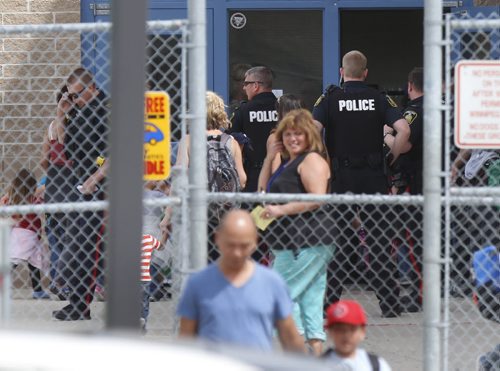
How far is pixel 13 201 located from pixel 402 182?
3.46 metres

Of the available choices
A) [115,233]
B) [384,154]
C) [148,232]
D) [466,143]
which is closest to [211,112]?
[148,232]

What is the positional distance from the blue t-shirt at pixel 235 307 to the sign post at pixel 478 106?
1.46 m

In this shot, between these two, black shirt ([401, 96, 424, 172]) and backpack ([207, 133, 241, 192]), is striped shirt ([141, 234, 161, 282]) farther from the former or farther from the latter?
black shirt ([401, 96, 424, 172])

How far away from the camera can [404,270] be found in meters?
10.0

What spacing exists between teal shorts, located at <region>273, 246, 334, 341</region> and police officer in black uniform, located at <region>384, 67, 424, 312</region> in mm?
2225

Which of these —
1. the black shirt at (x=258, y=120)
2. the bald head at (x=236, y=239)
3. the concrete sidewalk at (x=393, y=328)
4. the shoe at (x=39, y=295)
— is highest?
the black shirt at (x=258, y=120)

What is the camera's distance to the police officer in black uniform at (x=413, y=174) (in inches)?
385

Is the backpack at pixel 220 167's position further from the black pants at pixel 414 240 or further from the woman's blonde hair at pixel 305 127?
the black pants at pixel 414 240

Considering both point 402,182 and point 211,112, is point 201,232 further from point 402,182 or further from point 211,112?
point 402,182

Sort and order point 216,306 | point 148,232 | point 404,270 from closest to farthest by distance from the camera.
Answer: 1. point 216,306
2. point 148,232
3. point 404,270

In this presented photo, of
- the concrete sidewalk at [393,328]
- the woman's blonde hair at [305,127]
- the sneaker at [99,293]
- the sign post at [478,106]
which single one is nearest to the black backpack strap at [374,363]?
the sign post at [478,106]

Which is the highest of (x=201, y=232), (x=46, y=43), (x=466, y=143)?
(x=46, y=43)

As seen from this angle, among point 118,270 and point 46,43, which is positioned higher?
point 46,43

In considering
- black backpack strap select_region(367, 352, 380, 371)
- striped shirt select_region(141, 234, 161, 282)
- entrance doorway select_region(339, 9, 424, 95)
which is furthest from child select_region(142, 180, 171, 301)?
entrance doorway select_region(339, 9, 424, 95)
